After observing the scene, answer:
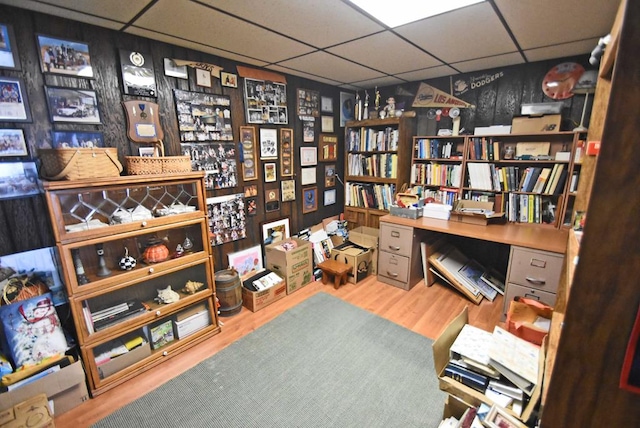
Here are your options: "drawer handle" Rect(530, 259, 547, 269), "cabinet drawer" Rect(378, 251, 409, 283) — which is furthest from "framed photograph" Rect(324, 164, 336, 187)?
"drawer handle" Rect(530, 259, 547, 269)

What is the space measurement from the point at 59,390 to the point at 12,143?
140 cm

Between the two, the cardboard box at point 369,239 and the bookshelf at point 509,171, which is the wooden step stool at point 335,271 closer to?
the cardboard box at point 369,239

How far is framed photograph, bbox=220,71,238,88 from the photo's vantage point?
7.96 ft

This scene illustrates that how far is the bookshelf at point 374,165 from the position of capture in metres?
3.28

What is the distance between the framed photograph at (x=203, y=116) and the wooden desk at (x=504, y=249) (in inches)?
71.1

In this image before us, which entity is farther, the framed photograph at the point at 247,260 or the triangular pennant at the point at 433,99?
the triangular pennant at the point at 433,99

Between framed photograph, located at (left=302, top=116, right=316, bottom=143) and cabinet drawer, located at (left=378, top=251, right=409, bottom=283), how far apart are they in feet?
5.05

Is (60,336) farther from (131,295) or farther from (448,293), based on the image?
(448,293)

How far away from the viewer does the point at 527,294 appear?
7.29 feet

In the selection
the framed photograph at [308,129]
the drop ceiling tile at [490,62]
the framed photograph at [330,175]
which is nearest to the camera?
the drop ceiling tile at [490,62]

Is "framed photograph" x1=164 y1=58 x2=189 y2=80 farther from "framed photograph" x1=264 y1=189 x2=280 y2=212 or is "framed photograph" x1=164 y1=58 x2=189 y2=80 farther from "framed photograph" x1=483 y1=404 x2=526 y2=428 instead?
"framed photograph" x1=483 y1=404 x2=526 y2=428

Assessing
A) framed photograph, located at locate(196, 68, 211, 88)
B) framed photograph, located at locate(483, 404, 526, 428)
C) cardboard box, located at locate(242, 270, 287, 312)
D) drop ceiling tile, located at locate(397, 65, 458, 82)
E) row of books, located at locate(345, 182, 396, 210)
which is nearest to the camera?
framed photograph, located at locate(483, 404, 526, 428)

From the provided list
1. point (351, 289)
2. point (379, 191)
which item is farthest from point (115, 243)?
point (379, 191)

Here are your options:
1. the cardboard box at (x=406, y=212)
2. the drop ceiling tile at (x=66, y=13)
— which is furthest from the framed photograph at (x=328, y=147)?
the drop ceiling tile at (x=66, y=13)
